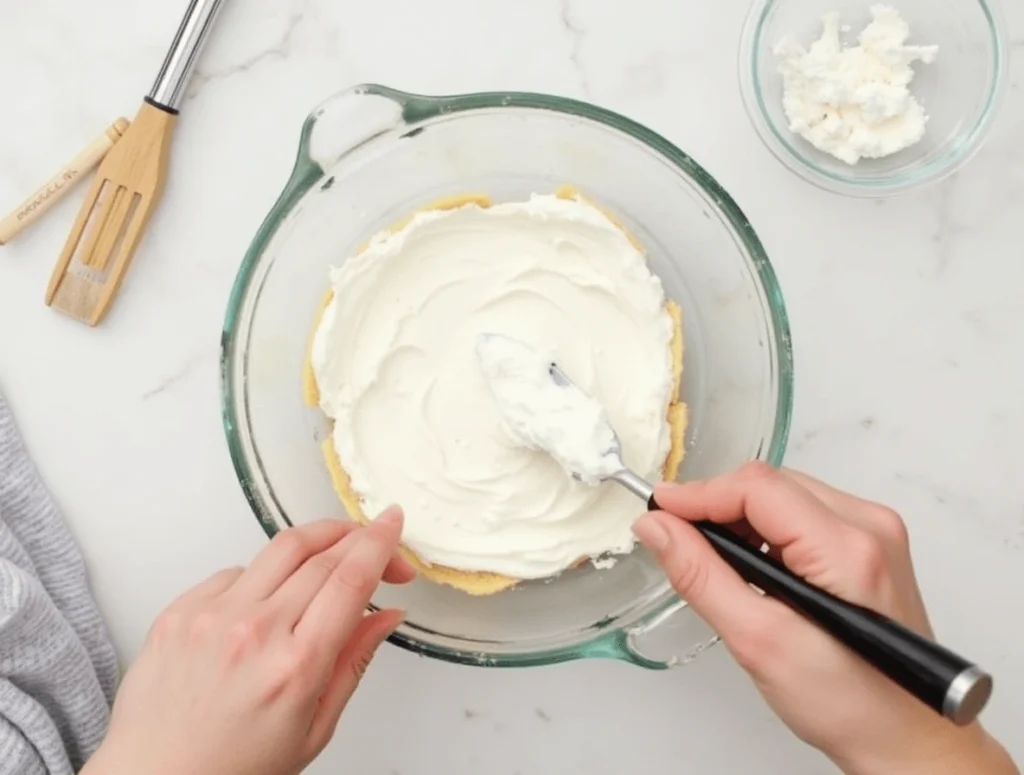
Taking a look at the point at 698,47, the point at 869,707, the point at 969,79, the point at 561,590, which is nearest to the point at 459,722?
the point at 561,590

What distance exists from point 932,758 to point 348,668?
473mm

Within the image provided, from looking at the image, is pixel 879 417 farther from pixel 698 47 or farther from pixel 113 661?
pixel 113 661

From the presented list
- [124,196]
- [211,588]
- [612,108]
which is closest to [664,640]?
[211,588]

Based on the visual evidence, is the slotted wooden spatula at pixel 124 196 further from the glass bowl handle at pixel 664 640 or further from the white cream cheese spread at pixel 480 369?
the glass bowl handle at pixel 664 640

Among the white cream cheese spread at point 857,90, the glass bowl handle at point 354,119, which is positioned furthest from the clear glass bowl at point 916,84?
the glass bowl handle at point 354,119

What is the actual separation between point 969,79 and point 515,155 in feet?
1.62

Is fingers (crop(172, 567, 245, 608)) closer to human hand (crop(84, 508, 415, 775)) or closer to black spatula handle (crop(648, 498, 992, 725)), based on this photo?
human hand (crop(84, 508, 415, 775))

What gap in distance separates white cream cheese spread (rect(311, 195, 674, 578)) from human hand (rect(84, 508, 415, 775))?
13 centimetres

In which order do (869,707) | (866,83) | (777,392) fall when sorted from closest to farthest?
(869,707) < (777,392) < (866,83)

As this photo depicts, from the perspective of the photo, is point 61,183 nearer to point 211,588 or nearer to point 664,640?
point 211,588

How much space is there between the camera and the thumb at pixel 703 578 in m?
0.74

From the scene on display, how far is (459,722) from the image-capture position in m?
1.09

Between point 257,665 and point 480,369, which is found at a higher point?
point 480,369

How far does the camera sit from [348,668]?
34.1 inches
